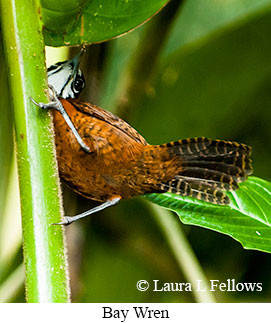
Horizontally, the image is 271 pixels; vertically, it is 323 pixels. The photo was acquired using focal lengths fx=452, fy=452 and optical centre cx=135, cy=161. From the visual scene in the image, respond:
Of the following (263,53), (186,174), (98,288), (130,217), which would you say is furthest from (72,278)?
(263,53)

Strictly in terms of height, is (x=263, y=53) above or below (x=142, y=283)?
above

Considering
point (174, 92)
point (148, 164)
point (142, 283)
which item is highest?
point (174, 92)

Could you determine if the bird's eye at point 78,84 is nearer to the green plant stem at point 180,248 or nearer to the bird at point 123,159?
the bird at point 123,159

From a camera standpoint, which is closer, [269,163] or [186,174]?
[186,174]

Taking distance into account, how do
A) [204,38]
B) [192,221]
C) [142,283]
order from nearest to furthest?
1. [192,221]
2. [142,283]
3. [204,38]

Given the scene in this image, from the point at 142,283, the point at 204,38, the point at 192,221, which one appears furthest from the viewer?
the point at 204,38

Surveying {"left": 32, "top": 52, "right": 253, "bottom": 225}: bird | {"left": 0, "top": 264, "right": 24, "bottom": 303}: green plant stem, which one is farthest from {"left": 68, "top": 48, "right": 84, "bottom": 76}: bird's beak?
{"left": 0, "top": 264, "right": 24, "bottom": 303}: green plant stem

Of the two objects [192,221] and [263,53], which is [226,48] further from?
[192,221]
